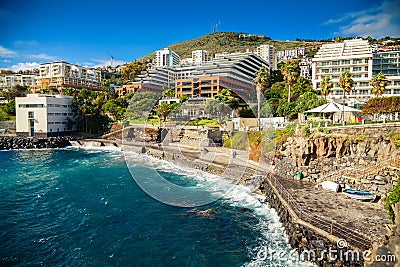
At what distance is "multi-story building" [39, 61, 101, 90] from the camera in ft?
302

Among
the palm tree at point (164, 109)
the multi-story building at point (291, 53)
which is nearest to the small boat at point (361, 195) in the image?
the palm tree at point (164, 109)

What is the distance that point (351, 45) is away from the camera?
54.5m

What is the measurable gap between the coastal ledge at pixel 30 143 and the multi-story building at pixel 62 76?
4196cm

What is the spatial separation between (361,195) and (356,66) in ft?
131

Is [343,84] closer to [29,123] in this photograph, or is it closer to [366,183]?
[366,183]

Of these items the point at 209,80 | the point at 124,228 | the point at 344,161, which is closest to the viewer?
the point at 124,228

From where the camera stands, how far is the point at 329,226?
12602 millimetres

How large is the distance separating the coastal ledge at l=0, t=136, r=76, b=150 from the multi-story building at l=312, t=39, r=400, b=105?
174 feet

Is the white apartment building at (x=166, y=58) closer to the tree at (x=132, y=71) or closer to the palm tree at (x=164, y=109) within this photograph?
the tree at (x=132, y=71)

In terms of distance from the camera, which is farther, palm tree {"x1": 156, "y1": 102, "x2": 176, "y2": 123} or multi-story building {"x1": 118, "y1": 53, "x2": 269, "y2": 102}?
multi-story building {"x1": 118, "y1": 53, "x2": 269, "y2": 102}

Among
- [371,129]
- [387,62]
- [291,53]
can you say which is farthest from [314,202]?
[291,53]

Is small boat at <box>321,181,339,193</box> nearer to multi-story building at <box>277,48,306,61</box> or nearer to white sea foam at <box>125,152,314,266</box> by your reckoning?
white sea foam at <box>125,152,314,266</box>

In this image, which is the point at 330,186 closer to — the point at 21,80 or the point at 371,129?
the point at 371,129

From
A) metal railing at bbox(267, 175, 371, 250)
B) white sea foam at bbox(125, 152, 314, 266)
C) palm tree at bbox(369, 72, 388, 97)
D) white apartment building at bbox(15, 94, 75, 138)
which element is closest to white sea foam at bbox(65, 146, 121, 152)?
white apartment building at bbox(15, 94, 75, 138)
